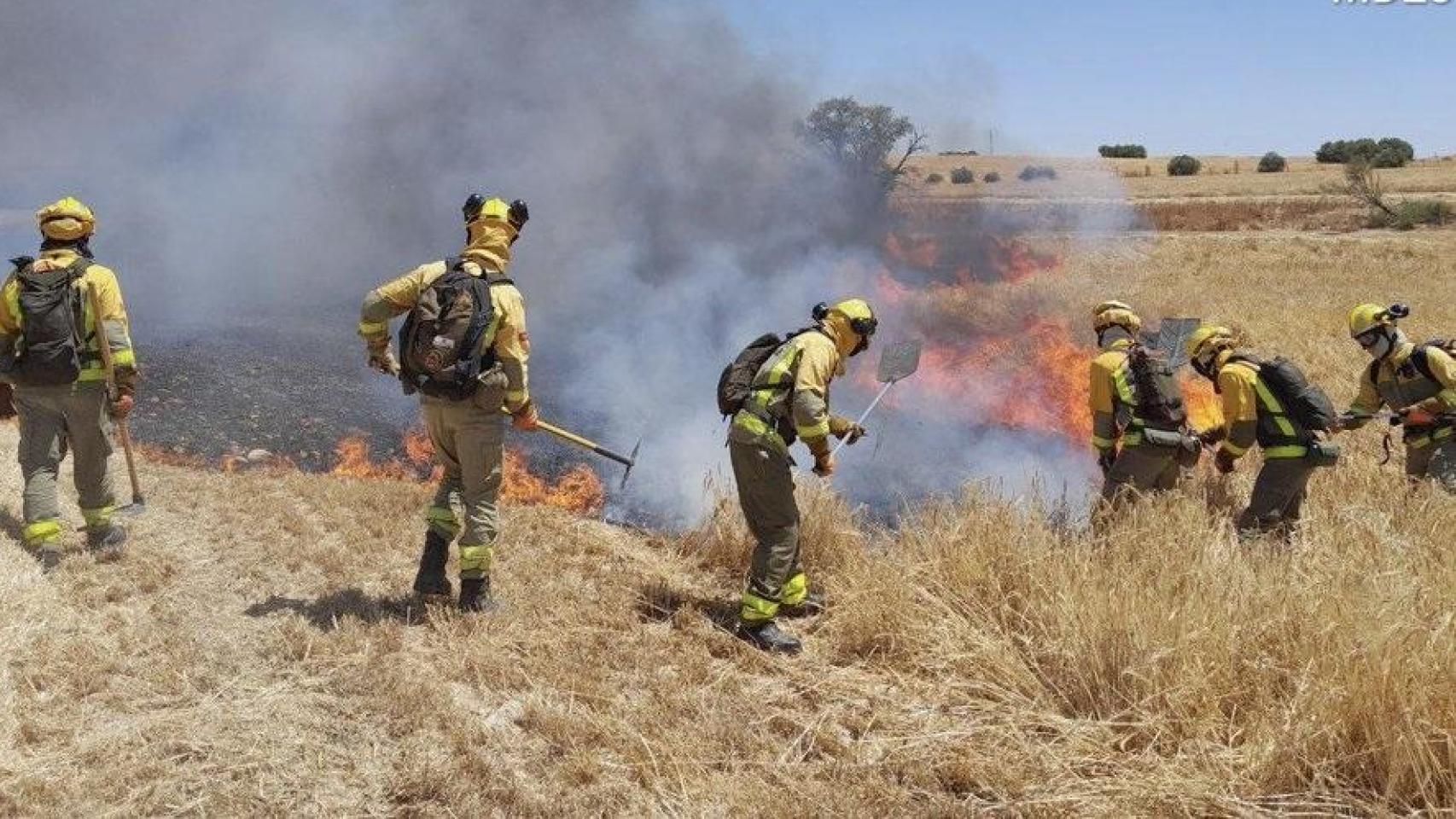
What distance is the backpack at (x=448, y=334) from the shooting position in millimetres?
4211

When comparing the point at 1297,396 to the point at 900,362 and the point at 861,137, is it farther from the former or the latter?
the point at 861,137

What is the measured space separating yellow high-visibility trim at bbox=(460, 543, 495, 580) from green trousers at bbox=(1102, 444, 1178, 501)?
11.7 feet

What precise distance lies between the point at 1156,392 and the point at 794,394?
8.26 ft

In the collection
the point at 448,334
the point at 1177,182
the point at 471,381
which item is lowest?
the point at 471,381

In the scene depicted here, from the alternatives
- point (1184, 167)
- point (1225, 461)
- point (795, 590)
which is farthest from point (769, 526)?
point (1184, 167)

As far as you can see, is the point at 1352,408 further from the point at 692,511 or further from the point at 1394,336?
the point at 692,511

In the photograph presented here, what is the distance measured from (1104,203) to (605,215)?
19.4 m

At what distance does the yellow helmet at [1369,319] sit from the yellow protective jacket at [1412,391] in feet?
0.69

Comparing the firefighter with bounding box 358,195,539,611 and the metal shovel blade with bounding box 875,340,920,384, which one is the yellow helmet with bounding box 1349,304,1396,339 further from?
the firefighter with bounding box 358,195,539,611

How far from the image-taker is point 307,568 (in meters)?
5.14

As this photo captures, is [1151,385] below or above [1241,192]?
below

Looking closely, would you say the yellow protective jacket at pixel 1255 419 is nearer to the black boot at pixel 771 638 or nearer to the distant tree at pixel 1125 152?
the black boot at pixel 771 638

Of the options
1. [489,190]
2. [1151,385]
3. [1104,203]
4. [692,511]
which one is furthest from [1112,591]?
[1104,203]

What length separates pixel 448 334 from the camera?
4.21 m
